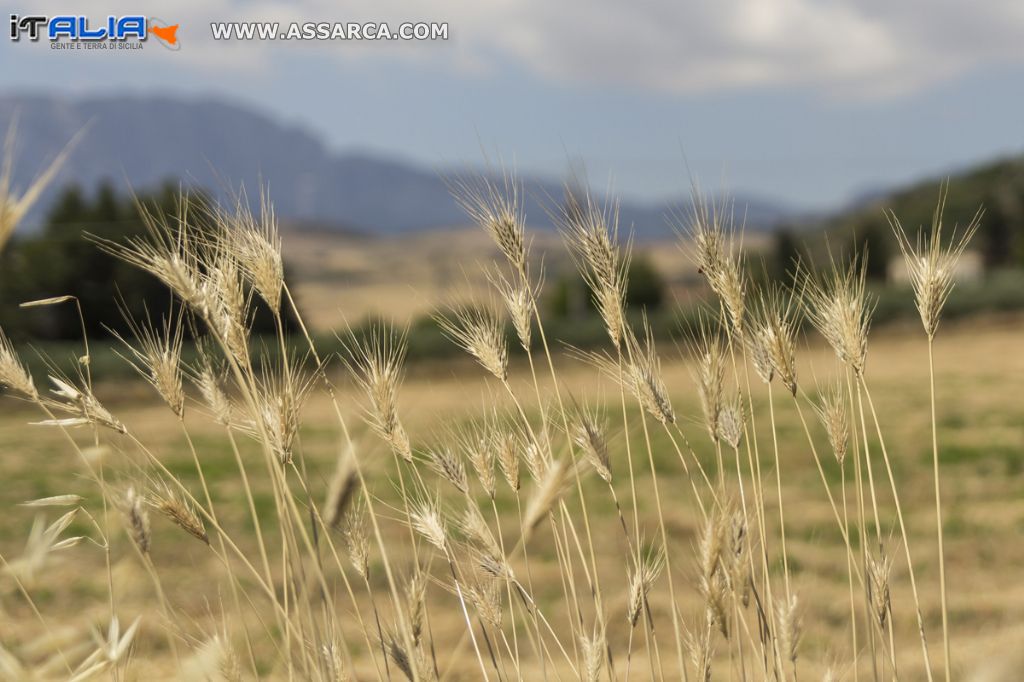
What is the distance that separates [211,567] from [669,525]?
3.85 meters

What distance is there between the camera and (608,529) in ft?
25.6

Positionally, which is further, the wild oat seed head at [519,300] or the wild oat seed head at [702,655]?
the wild oat seed head at [519,300]

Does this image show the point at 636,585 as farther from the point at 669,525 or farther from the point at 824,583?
the point at 669,525

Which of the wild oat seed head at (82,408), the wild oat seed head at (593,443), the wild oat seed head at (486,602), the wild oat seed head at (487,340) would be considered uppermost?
the wild oat seed head at (487,340)

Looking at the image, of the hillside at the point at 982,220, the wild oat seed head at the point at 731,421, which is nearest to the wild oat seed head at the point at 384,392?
the wild oat seed head at the point at 731,421

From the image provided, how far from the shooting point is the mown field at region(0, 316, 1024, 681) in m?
1.60

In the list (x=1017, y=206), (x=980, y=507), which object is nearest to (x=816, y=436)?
(x=980, y=507)

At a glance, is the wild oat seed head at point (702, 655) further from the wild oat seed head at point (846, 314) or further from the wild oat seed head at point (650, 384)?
the wild oat seed head at point (846, 314)

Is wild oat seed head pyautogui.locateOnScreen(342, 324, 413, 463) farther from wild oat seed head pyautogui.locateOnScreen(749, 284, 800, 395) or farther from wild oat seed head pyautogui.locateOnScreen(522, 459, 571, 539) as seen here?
wild oat seed head pyautogui.locateOnScreen(749, 284, 800, 395)

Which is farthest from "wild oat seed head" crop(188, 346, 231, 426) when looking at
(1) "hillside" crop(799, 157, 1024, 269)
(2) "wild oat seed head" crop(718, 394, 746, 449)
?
(1) "hillside" crop(799, 157, 1024, 269)

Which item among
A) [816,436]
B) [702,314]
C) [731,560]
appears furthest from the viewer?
[816,436]

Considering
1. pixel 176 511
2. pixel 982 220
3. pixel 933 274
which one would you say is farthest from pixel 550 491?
pixel 982 220

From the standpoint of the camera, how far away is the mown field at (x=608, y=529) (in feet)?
5.26

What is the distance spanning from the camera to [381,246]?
4761 inches
